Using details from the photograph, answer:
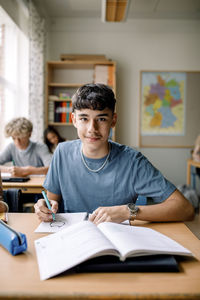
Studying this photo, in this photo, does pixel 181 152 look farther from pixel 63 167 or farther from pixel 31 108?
pixel 63 167

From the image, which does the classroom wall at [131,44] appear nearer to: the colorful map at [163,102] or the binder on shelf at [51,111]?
the colorful map at [163,102]

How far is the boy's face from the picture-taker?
1282mm

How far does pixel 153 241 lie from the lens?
0.86 metres

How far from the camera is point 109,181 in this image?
1355mm

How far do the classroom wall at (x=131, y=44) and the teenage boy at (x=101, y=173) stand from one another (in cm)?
349

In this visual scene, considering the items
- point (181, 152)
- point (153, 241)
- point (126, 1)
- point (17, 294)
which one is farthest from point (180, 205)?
point (181, 152)

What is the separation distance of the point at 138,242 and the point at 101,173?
0.58 m

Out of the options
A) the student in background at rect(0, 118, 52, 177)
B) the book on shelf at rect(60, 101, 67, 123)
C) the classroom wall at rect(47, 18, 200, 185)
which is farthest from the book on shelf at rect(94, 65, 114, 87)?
the student in background at rect(0, 118, 52, 177)

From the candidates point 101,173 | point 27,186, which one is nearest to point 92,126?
point 101,173

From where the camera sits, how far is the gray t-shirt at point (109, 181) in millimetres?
1348

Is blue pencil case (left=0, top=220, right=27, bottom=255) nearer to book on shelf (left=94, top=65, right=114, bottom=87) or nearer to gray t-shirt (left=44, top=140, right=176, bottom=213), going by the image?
gray t-shirt (left=44, top=140, right=176, bottom=213)

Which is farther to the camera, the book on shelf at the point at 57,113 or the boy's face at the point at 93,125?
the book on shelf at the point at 57,113

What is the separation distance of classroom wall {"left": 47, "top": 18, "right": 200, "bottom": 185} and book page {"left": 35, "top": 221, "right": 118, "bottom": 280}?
405 centimetres

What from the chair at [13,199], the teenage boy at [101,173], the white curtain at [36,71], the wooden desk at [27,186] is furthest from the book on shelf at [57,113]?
the teenage boy at [101,173]
